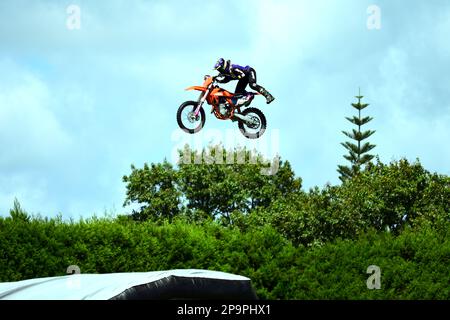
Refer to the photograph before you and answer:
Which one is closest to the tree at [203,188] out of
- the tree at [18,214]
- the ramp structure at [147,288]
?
the tree at [18,214]

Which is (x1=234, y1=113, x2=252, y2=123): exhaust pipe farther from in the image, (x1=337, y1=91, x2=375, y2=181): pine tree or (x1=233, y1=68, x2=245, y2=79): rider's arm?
(x1=337, y1=91, x2=375, y2=181): pine tree

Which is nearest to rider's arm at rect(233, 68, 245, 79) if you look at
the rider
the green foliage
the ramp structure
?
the rider

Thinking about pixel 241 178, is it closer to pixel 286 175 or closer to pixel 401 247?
pixel 286 175

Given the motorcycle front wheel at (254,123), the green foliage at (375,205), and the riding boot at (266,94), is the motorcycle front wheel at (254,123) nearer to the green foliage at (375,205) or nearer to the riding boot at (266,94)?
the riding boot at (266,94)

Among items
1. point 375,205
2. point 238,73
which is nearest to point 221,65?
point 238,73

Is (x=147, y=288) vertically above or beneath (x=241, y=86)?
beneath

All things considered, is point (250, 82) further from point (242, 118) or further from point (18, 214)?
point (18, 214)

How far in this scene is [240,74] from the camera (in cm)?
1179

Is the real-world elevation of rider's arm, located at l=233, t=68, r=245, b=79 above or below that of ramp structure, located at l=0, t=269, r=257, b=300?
above

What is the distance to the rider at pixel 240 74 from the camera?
11625 millimetres

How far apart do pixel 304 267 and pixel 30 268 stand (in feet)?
23.9

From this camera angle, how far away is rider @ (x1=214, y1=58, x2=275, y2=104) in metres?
11.6
